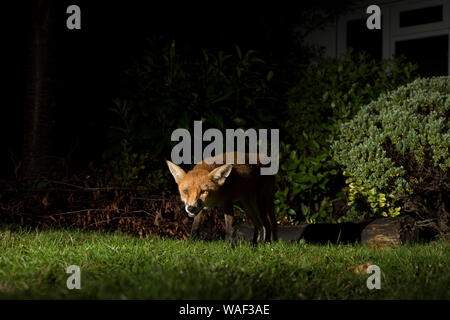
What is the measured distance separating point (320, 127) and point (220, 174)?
3.10 metres

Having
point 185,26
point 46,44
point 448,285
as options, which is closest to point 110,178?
point 46,44

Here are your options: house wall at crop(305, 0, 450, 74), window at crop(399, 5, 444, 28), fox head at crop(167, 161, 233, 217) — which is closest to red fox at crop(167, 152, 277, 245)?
fox head at crop(167, 161, 233, 217)

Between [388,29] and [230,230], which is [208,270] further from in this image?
[388,29]

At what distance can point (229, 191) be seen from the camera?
488 centimetres

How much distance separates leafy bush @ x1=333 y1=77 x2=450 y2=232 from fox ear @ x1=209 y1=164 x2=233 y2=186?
229cm

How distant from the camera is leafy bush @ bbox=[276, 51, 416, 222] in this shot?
23.2ft

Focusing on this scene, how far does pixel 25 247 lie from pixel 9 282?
57.2 inches

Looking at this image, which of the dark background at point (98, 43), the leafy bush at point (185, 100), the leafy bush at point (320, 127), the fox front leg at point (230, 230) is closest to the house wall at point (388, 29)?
the dark background at point (98, 43)

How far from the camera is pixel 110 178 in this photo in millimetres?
7457

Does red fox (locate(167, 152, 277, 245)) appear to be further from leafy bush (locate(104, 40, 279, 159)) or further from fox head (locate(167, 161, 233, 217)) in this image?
leafy bush (locate(104, 40, 279, 159))

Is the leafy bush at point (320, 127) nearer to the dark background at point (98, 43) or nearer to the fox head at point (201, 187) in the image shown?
the dark background at point (98, 43)

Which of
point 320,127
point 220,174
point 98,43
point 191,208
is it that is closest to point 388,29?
point 320,127
